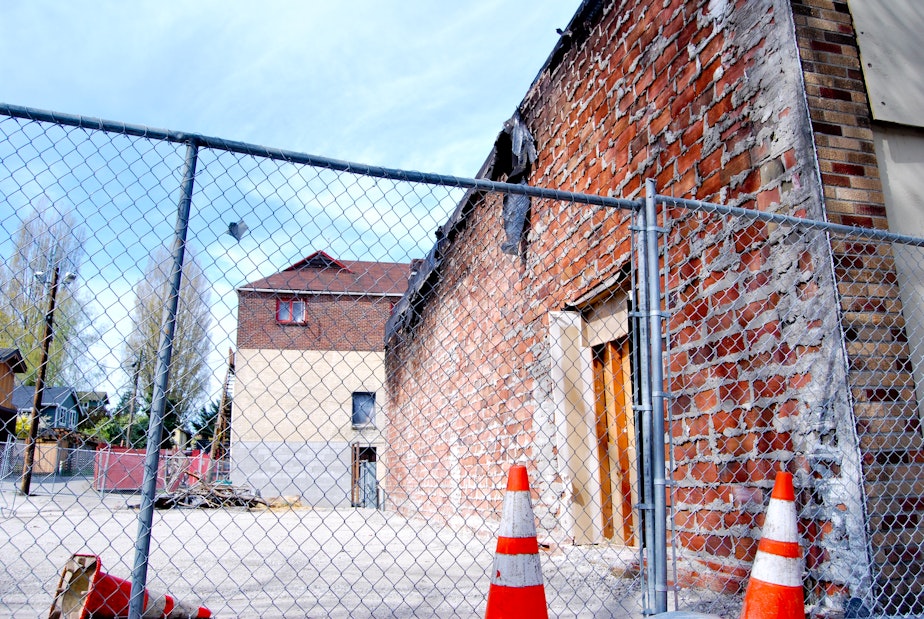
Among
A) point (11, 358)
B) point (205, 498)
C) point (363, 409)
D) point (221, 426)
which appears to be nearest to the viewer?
point (205, 498)

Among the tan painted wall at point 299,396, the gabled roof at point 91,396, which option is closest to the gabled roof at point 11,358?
the gabled roof at point 91,396

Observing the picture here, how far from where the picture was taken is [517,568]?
2314mm

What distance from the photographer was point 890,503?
9.18ft

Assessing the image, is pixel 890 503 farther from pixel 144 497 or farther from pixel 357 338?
pixel 357 338

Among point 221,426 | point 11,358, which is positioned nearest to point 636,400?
point 11,358

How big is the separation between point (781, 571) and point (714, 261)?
1.68 m

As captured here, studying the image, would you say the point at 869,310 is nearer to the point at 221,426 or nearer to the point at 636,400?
the point at 636,400

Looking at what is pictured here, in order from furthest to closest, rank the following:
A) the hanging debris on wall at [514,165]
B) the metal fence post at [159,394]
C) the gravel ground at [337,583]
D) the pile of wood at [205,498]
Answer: the pile of wood at [205,498], the hanging debris on wall at [514,165], the gravel ground at [337,583], the metal fence post at [159,394]

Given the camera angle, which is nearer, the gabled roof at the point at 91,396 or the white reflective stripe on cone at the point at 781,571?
the white reflective stripe on cone at the point at 781,571

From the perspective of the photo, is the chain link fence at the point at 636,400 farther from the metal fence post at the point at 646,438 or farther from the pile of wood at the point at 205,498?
the pile of wood at the point at 205,498

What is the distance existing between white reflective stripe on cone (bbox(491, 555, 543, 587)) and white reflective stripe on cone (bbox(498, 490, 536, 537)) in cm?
8

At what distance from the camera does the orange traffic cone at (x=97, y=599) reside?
2.41 m

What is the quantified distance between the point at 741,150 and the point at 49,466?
84.7 feet

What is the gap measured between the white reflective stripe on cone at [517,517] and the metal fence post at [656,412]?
542 millimetres
